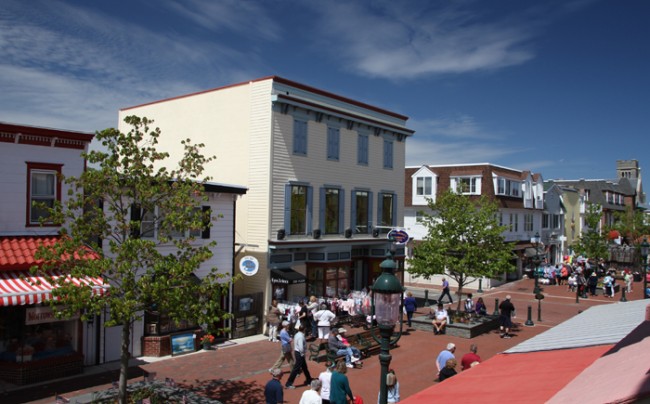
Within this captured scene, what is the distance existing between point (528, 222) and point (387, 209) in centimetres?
2420

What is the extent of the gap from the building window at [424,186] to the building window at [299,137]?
2220 cm

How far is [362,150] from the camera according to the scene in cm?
3036

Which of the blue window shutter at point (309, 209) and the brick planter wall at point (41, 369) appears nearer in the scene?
the brick planter wall at point (41, 369)

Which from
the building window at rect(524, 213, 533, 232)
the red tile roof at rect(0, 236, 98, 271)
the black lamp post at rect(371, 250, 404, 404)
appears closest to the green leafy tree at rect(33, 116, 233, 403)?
the red tile roof at rect(0, 236, 98, 271)

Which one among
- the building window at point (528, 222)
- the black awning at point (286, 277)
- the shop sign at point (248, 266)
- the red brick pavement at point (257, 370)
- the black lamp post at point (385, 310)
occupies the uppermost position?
the building window at point (528, 222)

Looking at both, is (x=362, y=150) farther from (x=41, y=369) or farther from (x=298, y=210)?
(x=41, y=369)

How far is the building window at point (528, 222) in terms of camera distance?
50.3 metres

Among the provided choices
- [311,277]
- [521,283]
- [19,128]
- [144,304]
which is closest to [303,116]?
[311,277]

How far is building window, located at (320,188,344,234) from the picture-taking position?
27484 mm

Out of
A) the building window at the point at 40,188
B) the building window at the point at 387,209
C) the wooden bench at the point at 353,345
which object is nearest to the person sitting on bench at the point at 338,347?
the wooden bench at the point at 353,345

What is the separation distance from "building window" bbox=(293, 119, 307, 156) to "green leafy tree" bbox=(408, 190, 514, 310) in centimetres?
762

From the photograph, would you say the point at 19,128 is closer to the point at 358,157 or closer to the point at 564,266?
the point at 358,157

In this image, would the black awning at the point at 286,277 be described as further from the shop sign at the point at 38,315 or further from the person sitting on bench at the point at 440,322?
the shop sign at the point at 38,315

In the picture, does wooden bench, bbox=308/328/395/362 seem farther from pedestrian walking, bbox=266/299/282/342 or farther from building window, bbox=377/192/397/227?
building window, bbox=377/192/397/227
